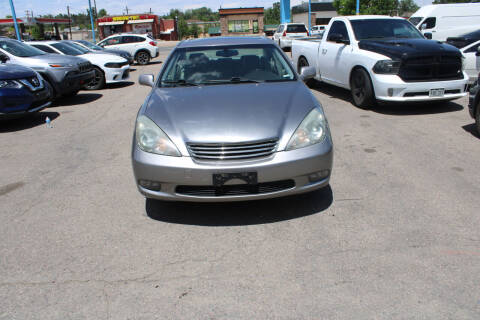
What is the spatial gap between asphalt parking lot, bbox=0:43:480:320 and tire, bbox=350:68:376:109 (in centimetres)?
244

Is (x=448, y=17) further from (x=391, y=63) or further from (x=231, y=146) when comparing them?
(x=231, y=146)

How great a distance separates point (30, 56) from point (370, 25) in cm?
819

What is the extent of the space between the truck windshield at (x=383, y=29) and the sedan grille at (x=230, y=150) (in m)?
6.22

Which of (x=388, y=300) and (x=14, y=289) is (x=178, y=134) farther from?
(x=388, y=300)

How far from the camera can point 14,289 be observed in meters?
2.79

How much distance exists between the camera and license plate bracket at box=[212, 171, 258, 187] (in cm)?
323

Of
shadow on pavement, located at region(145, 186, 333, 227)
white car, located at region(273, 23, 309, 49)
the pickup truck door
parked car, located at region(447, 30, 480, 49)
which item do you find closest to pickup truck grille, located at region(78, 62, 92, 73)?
the pickup truck door

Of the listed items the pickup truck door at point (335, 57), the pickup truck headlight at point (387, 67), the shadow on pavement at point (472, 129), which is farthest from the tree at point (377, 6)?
the shadow on pavement at point (472, 129)

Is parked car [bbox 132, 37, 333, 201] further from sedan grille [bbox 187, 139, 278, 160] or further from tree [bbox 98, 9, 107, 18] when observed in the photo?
tree [bbox 98, 9, 107, 18]

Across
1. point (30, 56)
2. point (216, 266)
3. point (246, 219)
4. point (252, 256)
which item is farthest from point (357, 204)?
point (30, 56)

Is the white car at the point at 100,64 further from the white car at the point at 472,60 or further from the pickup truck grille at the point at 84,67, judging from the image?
the white car at the point at 472,60

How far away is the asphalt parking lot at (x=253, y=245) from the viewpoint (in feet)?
8.41

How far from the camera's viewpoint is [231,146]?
10.8 ft

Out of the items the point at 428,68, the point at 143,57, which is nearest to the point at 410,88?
the point at 428,68
